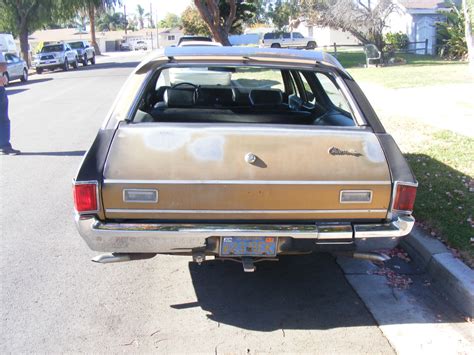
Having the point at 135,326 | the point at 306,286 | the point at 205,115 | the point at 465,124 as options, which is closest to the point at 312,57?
the point at 205,115

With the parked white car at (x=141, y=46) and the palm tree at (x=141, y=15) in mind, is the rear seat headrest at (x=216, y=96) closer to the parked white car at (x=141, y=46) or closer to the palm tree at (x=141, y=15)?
the parked white car at (x=141, y=46)

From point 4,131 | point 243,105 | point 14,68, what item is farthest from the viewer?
point 14,68

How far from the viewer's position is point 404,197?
3453 millimetres

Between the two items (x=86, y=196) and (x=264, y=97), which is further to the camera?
(x=264, y=97)

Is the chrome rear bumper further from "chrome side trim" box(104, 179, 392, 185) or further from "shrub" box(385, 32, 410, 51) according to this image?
"shrub" box(385, 32, 410, 51)

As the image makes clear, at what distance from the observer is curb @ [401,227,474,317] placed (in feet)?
12.5

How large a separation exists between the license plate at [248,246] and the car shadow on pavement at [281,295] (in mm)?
552

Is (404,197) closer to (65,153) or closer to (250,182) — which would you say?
(250,182)

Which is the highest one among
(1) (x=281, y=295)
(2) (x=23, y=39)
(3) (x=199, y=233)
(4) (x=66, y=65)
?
(2) (x=23, y=39)

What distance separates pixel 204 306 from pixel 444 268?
76.7 inches

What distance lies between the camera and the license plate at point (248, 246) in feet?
11.2

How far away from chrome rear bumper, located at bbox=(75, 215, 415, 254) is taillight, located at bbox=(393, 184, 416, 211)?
83mm

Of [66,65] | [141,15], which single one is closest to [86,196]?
[66,65]

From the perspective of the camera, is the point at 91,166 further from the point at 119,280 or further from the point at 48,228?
the point at 48,228
